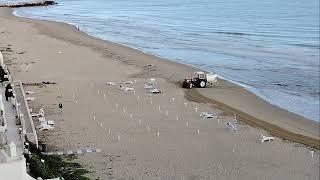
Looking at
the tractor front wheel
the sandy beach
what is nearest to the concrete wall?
the sandy beach

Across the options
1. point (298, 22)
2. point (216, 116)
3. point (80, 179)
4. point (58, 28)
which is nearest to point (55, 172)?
point (80, 179)

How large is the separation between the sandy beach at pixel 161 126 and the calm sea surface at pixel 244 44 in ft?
9.55

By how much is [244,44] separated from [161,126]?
109 feet

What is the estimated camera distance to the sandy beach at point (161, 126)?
16859 millimetres

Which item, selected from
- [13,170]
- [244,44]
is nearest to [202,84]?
[13,170]

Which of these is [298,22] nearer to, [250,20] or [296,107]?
[250,20]

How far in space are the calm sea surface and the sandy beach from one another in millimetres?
2910

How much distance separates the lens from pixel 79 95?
86.5 ft

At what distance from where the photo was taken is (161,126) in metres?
21.2

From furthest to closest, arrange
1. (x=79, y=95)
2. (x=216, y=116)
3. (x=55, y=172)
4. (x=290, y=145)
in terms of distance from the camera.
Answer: (x=79, y=95), (x=216, y=116), (x=290, y=145), (x=55, y=172)

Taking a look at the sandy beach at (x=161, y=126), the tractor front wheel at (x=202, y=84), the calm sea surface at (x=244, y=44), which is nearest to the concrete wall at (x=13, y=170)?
the sandy beach at (x=161, y=126)

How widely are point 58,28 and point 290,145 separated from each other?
42.6 meters

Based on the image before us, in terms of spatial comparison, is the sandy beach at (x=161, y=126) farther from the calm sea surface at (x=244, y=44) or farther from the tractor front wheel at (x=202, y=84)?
the calm sea surface at (x=244, y=44)

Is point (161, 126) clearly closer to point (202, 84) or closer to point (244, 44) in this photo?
point (202, 84)
